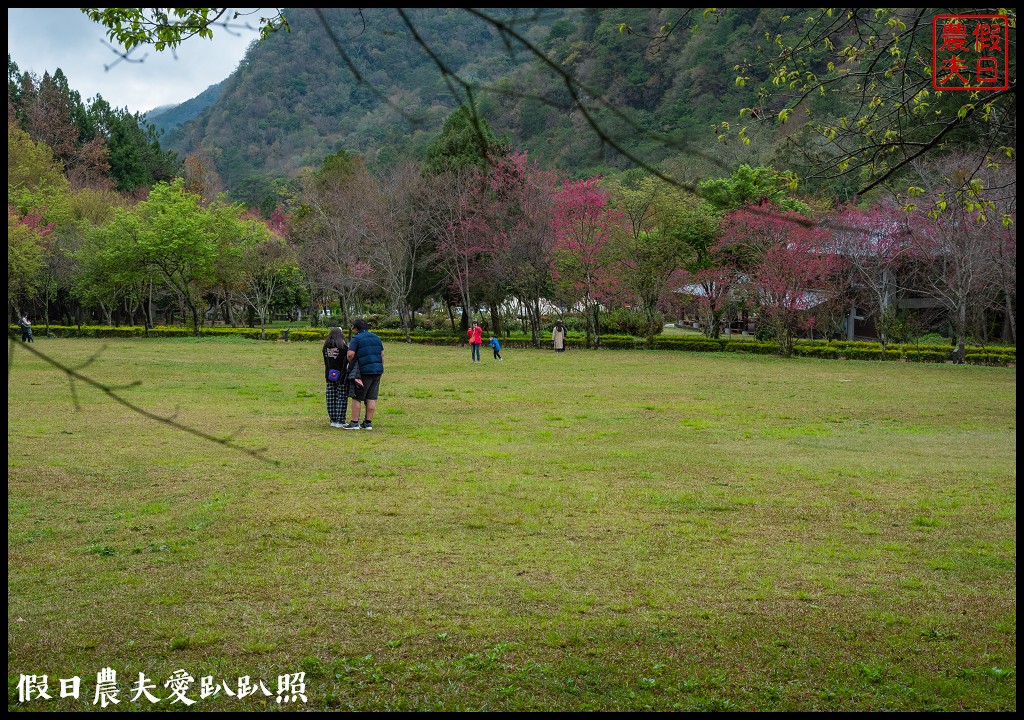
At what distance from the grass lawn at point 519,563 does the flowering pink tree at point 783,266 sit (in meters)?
16.6

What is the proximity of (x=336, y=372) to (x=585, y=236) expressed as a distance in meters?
22.4

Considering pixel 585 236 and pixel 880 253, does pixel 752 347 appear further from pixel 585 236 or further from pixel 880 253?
pixel 585 236

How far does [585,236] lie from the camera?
108 feet

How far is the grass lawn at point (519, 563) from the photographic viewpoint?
3.97m

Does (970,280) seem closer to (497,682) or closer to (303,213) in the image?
(497,682)

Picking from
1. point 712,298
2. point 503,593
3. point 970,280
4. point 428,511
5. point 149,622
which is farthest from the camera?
point 712,298

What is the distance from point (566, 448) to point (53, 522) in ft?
19.2

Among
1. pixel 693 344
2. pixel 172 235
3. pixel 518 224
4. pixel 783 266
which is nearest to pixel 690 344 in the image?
pixel 693 344

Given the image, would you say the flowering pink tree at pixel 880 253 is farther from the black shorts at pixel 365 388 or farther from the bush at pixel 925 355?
the black shorts at pixel 365 388

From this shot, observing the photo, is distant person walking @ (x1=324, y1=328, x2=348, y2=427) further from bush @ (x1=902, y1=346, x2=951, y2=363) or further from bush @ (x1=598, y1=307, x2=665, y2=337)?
bush @ (x1=598, y1=307, x2=665, y2=337)

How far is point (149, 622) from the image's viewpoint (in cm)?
456

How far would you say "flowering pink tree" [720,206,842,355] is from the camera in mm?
28578

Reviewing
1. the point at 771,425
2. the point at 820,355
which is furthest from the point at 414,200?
the point at 771,425

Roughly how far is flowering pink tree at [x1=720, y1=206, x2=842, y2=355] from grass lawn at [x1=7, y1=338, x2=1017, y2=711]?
16601mm
